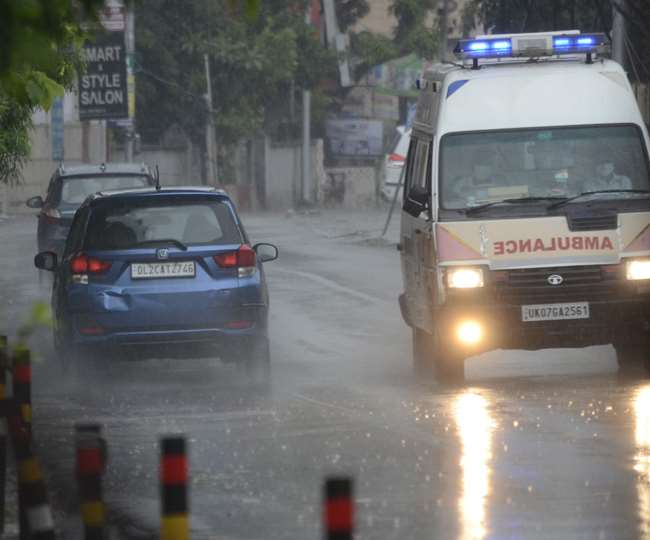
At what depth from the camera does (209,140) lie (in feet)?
171

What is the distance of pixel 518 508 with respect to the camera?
28.1 ft

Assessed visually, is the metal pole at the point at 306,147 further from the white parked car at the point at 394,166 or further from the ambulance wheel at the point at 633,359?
the ambulance wheel at the point at 633,359

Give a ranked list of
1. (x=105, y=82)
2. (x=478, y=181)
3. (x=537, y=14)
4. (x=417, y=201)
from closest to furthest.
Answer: (x=478, y=181), (x=417, y=201), (x=537, y=14), (x=105, y=82)

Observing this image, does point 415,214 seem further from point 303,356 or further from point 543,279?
point 303,356

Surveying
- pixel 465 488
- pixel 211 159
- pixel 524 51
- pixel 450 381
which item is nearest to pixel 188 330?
pixel 450 381

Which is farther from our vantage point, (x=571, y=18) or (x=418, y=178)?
(x=571, y=18)

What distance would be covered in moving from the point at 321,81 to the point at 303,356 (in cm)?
3902

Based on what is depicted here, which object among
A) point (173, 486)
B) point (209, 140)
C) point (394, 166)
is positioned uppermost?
point (173, 486)

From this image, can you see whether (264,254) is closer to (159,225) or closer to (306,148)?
(159,225)

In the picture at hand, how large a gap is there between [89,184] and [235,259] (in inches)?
420

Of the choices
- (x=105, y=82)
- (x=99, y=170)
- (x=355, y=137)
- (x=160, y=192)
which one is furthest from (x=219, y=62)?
(x=160, y=192)

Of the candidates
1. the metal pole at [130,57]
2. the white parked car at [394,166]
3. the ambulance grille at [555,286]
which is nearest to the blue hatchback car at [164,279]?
the ambulance grille at [555,286]

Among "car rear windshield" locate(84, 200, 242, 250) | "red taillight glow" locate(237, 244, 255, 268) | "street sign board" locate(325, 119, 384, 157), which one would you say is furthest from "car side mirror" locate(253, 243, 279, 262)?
"street sign board" locate(325, 119, 384, 157)

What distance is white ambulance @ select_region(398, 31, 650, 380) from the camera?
525 inches
